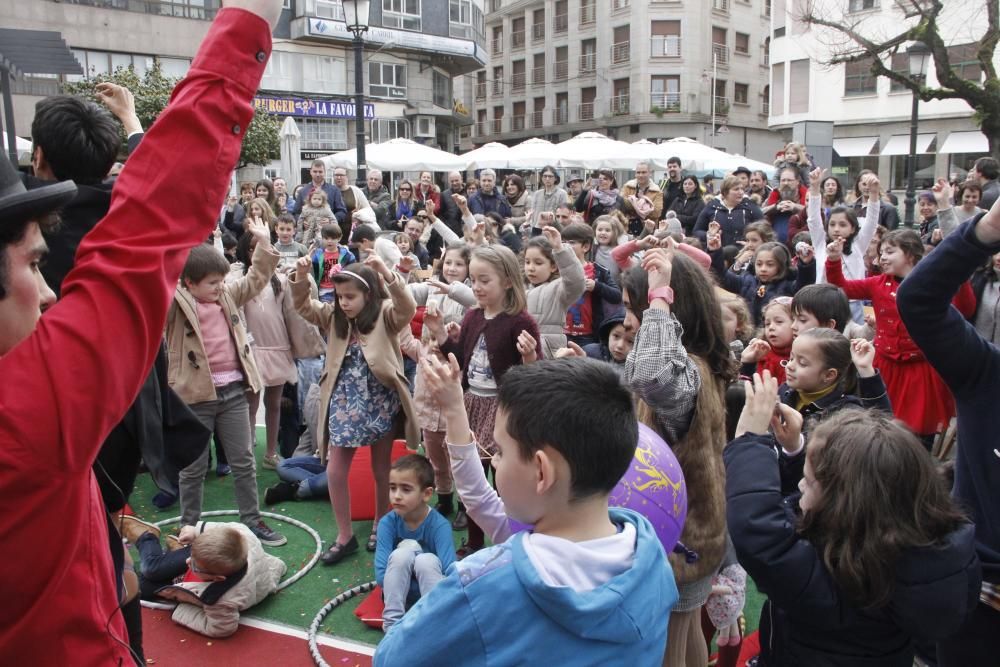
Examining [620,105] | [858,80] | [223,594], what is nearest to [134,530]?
[223,594]

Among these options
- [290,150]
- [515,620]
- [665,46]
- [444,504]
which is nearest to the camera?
[515,620]

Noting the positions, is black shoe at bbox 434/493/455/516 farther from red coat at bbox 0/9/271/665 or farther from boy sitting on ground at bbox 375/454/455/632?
red coat at bbox 0/9/271/665

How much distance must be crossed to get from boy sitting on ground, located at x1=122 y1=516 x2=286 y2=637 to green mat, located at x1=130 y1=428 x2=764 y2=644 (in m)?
0.19

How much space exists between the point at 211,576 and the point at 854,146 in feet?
135

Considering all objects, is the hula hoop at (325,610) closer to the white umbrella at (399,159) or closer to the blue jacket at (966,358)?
the blue jacket at (966,358)

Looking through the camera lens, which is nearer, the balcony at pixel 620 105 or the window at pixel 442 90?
the window at pixel 442 90

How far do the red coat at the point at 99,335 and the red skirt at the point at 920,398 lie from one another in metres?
5.11

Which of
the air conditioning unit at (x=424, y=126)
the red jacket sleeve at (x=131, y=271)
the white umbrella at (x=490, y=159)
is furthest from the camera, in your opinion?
the air conditioning unit at (x=424, y=126)

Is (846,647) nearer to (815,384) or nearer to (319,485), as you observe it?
(815,384)

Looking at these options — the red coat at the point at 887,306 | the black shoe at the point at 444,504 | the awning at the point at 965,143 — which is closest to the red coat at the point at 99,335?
the black shoe at the point at 444,504

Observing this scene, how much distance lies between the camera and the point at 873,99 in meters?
37.8

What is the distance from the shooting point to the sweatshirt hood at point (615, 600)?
150 centimetres

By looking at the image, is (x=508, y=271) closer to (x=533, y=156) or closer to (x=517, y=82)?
(x=533, y=156)

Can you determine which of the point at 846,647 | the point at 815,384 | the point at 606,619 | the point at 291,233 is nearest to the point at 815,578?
the point at 846,647
